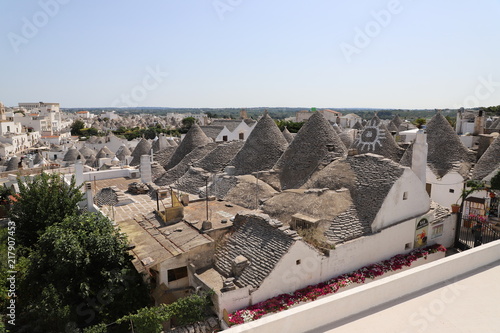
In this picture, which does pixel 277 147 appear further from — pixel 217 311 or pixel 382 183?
pixel 217 311

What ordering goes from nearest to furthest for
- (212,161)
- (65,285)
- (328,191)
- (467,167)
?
(65,285) < (328,191) < (467,167) < (212,161)

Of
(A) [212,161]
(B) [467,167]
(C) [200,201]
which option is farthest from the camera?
(A) [212,161]

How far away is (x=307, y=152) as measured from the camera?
1673 centimetres

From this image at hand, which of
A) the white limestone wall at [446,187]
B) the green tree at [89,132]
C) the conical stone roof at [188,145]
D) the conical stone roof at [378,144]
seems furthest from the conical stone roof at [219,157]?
the green tree at [89,132]

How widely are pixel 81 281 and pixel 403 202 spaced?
10094 millimetres

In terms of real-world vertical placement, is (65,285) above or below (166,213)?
below

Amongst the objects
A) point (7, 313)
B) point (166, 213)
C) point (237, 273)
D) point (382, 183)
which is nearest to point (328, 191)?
point (382, 183)

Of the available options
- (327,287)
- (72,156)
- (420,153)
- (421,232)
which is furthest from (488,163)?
(72,156)

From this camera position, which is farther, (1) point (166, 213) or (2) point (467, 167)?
(2) point (467, 167)

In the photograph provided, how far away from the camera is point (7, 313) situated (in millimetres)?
8656

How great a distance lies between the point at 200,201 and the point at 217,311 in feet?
20.6

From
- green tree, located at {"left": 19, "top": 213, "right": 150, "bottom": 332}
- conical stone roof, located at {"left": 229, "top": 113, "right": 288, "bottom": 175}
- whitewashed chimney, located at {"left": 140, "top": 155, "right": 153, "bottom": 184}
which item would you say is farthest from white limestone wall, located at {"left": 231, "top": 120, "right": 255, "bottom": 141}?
green tree, located at {"left": 19, "top": 213, "right": 150, "bottom": 332}

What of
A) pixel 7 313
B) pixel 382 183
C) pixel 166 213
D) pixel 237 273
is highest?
pixel 382 183

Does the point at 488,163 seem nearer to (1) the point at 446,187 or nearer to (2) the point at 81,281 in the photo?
(1) the point at 446,187
